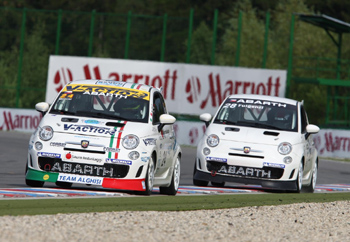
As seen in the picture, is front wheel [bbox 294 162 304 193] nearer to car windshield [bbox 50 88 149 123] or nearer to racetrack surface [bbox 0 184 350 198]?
racetrack surface [bbox 0 184 350 198]

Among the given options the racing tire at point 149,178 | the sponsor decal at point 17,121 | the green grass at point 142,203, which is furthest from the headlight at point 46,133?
the sponsor decal at point 17,121

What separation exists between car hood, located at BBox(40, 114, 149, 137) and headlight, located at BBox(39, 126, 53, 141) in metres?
0.07

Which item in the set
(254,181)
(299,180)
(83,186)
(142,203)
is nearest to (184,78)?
(299,180)

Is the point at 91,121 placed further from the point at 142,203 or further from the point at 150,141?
the point at 142,203

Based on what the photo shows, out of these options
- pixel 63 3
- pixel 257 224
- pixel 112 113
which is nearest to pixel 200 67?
pixel 112 113

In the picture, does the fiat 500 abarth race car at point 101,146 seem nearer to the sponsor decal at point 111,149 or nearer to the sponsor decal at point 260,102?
the sponsor decal at point 111,149

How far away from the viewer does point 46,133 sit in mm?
12883

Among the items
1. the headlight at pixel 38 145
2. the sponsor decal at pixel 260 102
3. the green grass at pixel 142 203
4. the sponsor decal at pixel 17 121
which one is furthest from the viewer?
the sponsor decal at pixel 17 121

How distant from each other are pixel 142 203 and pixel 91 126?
1.61 metres

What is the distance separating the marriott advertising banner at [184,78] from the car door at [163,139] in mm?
20793

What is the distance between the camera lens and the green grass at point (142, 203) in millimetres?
10547

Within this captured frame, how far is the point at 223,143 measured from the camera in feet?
51.7

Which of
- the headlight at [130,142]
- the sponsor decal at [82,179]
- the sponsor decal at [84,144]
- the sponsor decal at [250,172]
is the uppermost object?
Answer: the headlight at [130,142]

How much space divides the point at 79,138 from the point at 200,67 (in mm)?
23413
